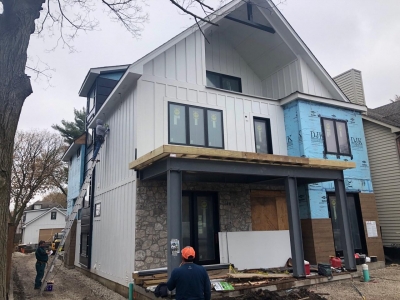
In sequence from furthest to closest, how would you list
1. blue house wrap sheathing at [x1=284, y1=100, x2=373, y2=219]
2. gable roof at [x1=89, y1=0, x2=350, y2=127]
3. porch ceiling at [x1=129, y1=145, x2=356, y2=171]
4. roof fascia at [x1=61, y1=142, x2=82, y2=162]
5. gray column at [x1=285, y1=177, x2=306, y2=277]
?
roof fascia at [x1=61, y1=142, x2=82, y2=162] < blue house wrap sheathing at [x1=284, y1=100, x2=373, y2=219] < gable roof at [x1=89, y1=0, x2=350, y2=127] < gray column at [x1=285, y1=177, x2=306, y2=277] < porch ceiling at [x1=129, y1=145, x2=356, y2=171]

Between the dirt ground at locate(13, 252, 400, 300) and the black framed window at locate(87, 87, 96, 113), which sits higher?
the black framed window at locate(87, 87, 96, 113)

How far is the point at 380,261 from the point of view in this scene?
11500 millimetres

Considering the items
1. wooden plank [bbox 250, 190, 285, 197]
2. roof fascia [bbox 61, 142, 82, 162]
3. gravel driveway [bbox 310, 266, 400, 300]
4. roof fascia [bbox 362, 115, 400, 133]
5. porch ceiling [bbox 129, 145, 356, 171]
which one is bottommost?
gravel driveway [bbox 310, 266, 400, 300]

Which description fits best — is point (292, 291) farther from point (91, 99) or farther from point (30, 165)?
point (30, 165)

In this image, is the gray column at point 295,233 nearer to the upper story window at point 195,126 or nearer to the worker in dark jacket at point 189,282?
the upper story window at point 195,126

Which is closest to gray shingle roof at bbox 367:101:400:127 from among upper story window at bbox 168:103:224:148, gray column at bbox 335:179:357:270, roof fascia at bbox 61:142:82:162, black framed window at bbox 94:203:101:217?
gray column at bbox 335:179:357:270

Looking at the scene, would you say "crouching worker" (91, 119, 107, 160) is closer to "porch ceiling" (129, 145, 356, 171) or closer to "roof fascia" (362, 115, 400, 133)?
"porch ceiling" (129, 145, 356, 171)

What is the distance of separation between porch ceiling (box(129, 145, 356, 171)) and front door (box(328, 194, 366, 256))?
8.79 feet

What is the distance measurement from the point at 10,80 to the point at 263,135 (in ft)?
28.0

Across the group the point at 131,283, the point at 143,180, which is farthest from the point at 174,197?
the point at 131,283

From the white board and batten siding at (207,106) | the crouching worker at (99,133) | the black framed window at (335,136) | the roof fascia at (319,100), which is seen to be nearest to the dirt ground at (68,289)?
the white board and batten siding at (207,106)

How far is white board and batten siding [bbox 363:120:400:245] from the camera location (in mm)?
12688

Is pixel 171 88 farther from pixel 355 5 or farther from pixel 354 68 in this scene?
pixel 354 68

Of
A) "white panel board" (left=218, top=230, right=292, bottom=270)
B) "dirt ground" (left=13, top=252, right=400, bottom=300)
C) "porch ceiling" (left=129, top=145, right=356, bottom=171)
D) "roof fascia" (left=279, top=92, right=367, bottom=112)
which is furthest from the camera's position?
"roof fascia" (left=279, top=92, right=367, bottom=112)
